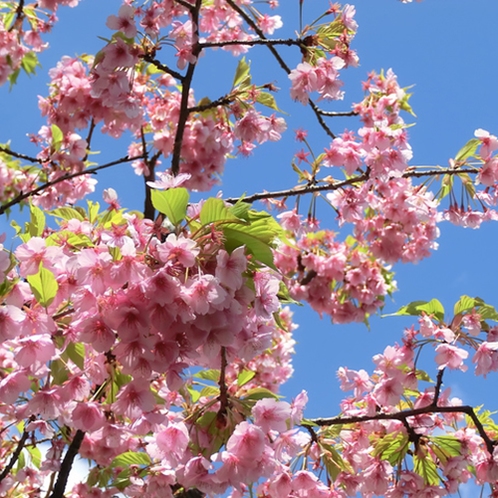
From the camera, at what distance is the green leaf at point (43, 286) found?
1.83 metres

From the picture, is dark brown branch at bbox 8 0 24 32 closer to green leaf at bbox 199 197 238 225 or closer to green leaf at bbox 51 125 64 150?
green leaf at bbox 51 125 64 150

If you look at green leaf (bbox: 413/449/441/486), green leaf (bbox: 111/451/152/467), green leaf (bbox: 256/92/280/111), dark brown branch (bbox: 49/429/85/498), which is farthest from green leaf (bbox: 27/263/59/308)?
green leaf (bbox: 256/92/280/111)

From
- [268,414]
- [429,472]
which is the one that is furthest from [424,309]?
[268,414]

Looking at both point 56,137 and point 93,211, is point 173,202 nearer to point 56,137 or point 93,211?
point 93,211

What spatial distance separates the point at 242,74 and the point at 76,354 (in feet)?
7.81

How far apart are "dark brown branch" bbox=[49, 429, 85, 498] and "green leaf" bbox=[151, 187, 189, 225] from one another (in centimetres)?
158

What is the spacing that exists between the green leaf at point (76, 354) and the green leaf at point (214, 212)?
0.66 meters

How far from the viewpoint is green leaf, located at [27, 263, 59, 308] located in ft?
6.00

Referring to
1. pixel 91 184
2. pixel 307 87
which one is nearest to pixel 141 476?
pixel 307 87

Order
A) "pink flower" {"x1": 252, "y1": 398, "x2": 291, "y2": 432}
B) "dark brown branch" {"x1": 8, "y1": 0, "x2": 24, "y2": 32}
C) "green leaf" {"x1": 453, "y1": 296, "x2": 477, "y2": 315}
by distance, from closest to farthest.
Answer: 1. "pink flower" {"x1": 252, "y1": 398, "x2": 291, "y2": 432}
2. "green leaf" {"x1": 453, "y1": 296, "x2": 477, "y2": 315}
3. "dark brown branch" {"x1": 8, "y1": 0, "x2": 24, "y2": 32}

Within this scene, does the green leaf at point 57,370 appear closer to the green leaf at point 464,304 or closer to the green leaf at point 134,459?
the green leaf at point 134,459

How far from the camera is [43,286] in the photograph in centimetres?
183

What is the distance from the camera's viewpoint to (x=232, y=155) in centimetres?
485

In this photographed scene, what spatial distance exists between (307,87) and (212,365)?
1.95m
